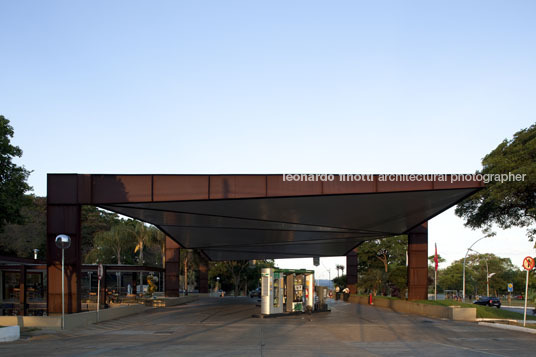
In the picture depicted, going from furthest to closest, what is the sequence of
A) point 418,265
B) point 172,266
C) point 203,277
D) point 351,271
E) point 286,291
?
1. point 203,277
2. point 351,271
3. point 172,266
4. point 418,265
5. point 286,291

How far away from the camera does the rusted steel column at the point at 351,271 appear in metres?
64.1

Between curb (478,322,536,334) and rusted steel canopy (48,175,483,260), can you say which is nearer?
curb (478,322,536,334)

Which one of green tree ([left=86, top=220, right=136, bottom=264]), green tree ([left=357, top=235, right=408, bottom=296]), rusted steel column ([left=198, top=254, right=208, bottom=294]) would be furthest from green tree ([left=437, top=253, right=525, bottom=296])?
green tree ([left=86, top=220, right=136, bottom=264])

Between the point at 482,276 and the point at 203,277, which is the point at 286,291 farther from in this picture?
the point at 482,276

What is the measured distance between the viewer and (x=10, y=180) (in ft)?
102

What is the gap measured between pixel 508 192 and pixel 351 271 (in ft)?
124

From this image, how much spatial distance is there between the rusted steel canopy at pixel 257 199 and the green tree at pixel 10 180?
23.7 ft

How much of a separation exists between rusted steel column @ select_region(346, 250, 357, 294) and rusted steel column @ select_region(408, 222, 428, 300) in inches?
1048

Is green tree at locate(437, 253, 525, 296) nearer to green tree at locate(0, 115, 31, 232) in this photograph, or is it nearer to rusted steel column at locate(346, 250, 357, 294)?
rusted steel column at locate(346, 250, 357, 294)

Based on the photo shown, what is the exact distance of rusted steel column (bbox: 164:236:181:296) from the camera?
5191cm

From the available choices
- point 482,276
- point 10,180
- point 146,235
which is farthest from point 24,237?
point 482,276

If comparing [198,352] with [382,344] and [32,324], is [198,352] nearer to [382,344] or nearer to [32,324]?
[382,344]

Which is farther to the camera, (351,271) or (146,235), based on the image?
(146,235)

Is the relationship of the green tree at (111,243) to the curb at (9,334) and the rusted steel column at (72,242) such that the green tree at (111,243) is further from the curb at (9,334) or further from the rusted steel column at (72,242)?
the curb at (9,334)
